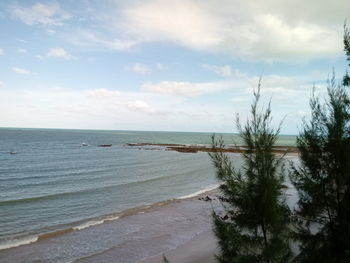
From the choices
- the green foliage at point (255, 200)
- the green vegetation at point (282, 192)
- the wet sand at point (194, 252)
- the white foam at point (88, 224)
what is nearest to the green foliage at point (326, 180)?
the green vegetation at point (282, 192)

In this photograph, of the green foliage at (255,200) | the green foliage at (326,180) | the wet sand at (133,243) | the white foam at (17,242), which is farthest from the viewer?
the white foam at (17,242)

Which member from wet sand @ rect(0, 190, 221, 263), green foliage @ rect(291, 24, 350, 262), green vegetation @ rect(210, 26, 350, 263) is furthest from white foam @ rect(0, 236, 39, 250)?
green foliage @ rect(291, 24, 350, 262)

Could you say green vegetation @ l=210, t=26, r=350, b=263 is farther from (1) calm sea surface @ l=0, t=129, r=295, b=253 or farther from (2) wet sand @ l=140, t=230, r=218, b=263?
(1) calm sea surface @ l=0, t=129, r=295, b=253

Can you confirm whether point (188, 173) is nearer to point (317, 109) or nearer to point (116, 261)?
point (116, 261)

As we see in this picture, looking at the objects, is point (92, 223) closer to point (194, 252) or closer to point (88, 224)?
point (88, 224)

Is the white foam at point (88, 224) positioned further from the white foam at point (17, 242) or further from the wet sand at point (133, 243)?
the white foam at point (17, 242)

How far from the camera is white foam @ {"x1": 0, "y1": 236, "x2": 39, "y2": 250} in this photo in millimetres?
13289

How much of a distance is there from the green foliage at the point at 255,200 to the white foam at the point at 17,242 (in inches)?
465

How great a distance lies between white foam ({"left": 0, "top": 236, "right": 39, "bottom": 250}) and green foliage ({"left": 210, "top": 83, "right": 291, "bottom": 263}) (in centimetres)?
1180

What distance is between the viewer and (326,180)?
7750mm

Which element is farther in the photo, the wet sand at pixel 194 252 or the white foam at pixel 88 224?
the white foam at pixel 88 224

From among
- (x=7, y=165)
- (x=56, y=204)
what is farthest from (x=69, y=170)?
(x=56, y=204)

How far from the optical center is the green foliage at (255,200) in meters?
6.13

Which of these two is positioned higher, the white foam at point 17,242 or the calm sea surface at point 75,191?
the calm sea surface at point 75,191
